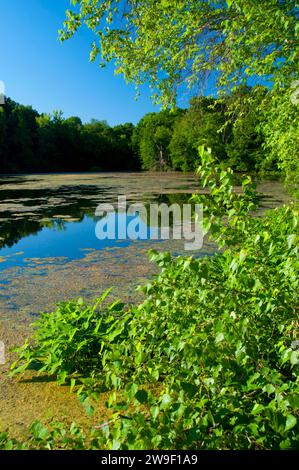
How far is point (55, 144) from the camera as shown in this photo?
5431cm

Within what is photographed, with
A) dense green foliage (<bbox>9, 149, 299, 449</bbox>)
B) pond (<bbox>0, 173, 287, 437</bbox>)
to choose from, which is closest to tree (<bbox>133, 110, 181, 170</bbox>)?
pond (<bbox>0, 173, 287, 437</bbox>)

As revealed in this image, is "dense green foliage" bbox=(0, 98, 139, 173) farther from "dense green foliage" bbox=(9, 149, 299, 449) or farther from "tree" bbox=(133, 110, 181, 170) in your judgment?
"dense green foliage" bbox=(9, 149, 299, 449)

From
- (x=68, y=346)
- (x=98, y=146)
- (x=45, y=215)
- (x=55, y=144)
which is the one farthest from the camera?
(x=98, y=146)

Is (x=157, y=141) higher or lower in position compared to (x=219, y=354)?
higher

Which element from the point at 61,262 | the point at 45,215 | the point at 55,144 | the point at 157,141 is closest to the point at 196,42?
the point at 61,262

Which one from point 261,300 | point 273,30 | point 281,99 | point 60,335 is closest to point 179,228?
point 281,99

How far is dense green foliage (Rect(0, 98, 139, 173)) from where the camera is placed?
46.5m

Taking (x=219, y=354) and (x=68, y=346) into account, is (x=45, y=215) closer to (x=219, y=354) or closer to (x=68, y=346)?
(x=68, y=346)

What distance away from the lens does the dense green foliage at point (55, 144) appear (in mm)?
46500

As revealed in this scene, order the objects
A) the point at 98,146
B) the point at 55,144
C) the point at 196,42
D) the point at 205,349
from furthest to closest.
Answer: the point at 98,146
the point at 55,144
the point at 196,42
the point at 205,349

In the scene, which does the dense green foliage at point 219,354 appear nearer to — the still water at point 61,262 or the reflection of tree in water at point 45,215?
the still water at point 61,262

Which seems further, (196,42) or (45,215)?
(45,215)

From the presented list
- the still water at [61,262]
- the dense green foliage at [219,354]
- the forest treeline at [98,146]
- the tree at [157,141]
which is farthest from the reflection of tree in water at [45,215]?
the tree at [157,141]

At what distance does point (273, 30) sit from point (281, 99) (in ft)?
7.32
